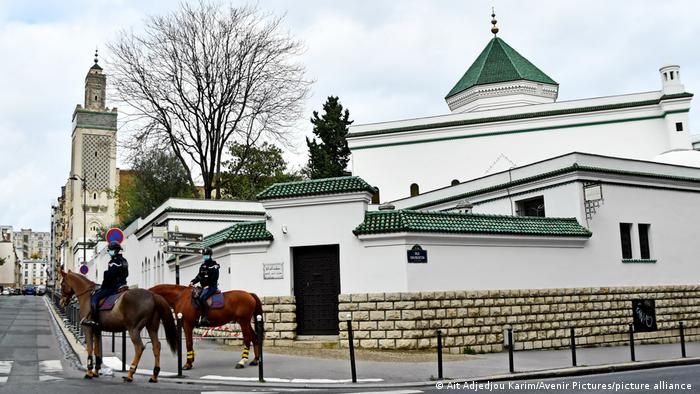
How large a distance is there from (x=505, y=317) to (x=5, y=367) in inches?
503

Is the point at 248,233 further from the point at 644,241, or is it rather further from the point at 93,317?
the point at 644,241

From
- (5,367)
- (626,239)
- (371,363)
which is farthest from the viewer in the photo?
(626,239)

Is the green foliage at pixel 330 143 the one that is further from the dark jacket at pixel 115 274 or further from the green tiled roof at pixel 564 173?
the dark jacket at pixel 115 274

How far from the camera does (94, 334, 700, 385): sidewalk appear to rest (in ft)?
41.4

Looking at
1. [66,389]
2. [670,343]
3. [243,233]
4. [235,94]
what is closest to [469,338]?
[243,233]

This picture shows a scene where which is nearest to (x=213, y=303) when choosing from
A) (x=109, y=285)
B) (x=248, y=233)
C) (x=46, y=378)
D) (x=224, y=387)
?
(x=109, y=285)

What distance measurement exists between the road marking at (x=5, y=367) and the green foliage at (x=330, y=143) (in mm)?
38701

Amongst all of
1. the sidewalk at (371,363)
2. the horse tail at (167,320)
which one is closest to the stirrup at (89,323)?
the horse tail at (167,320)

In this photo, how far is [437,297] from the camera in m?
17.6

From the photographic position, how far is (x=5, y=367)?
1398cm

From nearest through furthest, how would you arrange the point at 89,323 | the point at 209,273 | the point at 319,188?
the point at 89,323, the point at 209,273, the point at 319,188

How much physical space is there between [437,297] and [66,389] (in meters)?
9.87

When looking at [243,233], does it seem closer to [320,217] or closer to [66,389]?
[320,217]

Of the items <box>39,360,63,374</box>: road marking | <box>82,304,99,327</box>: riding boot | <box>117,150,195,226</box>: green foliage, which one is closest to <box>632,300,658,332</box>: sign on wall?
<box>82,304,99,327</box>: riding boot
